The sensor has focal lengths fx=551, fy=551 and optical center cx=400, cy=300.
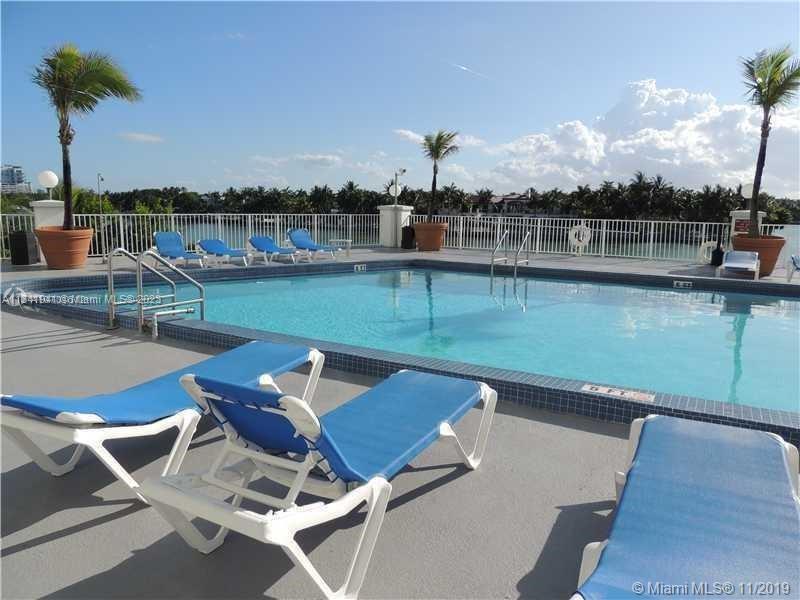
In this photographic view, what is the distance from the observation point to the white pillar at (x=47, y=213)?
Answer: 970 centimetres

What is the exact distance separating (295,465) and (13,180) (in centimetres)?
1459

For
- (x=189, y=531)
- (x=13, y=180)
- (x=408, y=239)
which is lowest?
(x=189, y=531)

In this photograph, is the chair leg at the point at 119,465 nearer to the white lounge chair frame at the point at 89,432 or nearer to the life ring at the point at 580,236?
the white lounge chair frame at the point at 89,432

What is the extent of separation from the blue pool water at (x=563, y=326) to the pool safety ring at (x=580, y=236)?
310cm

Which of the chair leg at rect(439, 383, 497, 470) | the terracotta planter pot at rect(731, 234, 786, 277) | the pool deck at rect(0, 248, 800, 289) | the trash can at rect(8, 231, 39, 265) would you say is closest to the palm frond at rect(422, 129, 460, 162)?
the pool deck at rect(0, 248, 800, 289)

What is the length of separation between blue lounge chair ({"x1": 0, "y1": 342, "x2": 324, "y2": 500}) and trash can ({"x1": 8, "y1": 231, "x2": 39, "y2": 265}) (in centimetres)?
810

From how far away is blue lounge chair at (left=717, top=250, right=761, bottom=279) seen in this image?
8883 millimetres

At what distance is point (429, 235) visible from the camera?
1329cm

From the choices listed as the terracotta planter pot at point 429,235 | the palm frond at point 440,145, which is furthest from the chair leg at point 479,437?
the palm frond at point 440,145

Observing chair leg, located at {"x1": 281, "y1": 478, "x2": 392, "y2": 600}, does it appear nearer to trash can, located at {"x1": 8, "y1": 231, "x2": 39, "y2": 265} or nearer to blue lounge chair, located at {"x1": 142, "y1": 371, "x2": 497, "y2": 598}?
blue lounge chair, located at {"x1": 142, "y1": 371, "x2": 497, "y2": 598}

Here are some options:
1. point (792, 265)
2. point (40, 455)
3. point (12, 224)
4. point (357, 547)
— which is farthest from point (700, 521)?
point (12, 224)

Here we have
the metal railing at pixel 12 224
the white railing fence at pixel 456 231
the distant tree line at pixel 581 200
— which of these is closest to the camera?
the metal railing at pixel 12 224

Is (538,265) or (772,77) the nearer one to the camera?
(772,77)

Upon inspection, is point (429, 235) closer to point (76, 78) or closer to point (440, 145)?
point (440, 145)
